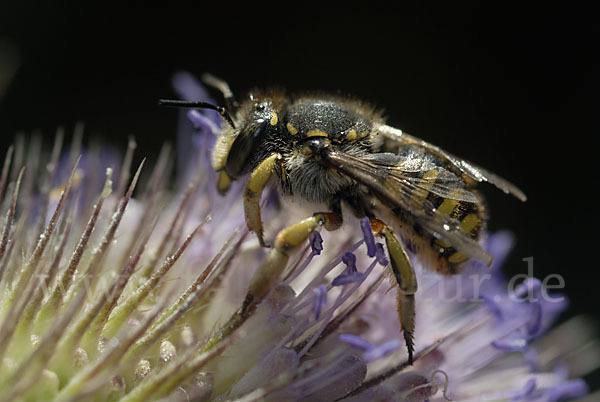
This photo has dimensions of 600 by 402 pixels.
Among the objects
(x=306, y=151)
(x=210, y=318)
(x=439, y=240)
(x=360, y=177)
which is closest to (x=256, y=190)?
(x=306, y=151)

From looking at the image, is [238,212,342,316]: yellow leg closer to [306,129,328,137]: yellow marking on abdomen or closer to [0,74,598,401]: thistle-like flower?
[0,74,598,401]: thistle-like flower

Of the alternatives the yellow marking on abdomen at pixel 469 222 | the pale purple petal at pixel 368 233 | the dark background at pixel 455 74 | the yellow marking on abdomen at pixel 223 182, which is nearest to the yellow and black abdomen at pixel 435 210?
the yellow marking on abdomen at pixel 469 222

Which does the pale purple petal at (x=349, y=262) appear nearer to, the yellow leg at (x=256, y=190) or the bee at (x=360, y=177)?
the bee at (x=360, y=177)

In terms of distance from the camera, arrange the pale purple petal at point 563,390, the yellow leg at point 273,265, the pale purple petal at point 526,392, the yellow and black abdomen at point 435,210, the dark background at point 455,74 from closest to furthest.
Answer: the yellow leg at point 273,265
the yellow and black abdomen at point 435,210
the pale purple petal at point 526,392
the pale purple petal at point 563,390
the dark background at point 455,74

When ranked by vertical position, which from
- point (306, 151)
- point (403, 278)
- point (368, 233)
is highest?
point (306, 151)

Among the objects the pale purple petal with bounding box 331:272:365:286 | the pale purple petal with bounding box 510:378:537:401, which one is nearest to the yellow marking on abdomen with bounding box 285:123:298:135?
the pale purple petal with bounding box 331:272:365:286

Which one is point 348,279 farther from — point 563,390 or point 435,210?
point 563,390
